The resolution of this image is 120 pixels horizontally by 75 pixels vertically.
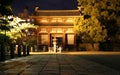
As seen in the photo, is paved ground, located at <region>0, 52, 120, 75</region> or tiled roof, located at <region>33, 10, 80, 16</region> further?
tiled roof, located at <region>33, 10, 80, 16</region>

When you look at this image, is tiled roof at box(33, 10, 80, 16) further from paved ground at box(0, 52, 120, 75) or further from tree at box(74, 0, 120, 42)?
paved ground at box(0, 52, 120, 75)

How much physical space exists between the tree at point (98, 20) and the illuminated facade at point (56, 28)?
488 cm

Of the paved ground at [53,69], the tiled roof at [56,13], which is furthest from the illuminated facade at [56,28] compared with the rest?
the paved ground at [53,69]

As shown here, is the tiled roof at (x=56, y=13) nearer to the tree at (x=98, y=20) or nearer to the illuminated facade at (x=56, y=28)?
the illuminated facade at (x=56, y=28)

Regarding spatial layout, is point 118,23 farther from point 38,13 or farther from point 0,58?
point 0,58

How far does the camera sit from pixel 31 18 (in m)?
64.0

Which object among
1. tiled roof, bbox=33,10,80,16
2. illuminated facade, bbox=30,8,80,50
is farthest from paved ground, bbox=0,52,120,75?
tiled roof, bbox=33,10,80,16

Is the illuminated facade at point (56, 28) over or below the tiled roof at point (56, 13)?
below

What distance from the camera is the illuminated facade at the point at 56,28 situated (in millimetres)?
62188

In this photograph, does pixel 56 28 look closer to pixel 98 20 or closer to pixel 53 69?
pixel 98 20

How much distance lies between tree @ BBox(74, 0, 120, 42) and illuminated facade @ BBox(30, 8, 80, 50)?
Result: 488cm

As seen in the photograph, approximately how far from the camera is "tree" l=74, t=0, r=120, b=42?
54.7m

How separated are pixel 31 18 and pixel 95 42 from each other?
46.8ft

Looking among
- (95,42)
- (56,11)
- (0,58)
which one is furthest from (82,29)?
(0,58)
